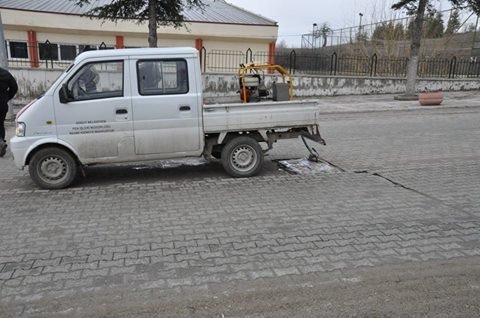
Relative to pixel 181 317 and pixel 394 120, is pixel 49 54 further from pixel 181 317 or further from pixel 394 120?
pixel 181 317

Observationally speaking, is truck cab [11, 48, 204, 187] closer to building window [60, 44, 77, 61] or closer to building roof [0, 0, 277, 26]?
building roof [0, 0, 277, 26]

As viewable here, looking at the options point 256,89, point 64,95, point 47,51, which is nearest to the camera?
point 64,95

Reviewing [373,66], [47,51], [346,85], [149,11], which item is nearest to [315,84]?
[346,85]

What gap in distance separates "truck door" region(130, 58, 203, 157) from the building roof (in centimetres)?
1809

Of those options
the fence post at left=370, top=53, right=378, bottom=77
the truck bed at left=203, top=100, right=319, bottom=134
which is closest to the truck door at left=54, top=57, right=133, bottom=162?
the truck bed at left=203, top=100, right=319, bottom=134

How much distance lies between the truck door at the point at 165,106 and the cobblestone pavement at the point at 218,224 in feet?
2.23

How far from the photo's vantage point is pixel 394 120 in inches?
565

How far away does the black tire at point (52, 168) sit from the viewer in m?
6.57

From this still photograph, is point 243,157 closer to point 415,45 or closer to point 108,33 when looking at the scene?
point 415,45

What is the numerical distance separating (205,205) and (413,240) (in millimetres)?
2651

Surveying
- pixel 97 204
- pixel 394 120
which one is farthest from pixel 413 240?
pixel 394 120

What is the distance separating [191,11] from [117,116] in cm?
2407

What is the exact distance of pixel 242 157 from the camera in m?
7.36

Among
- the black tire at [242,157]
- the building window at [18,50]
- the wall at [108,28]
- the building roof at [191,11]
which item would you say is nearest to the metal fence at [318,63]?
the building window at [18,50]
